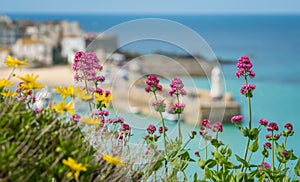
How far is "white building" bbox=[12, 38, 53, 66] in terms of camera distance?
28.6m

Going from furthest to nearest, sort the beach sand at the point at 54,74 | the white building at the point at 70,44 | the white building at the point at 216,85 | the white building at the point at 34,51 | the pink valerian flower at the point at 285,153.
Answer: the white building at the point at 70,44, the white building at the point at 34,51, the beach sand at the point at 54,74, the white building at the point at 216,85, the pink valerian flower at the point at 285,153

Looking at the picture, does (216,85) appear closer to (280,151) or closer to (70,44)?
(280,151)

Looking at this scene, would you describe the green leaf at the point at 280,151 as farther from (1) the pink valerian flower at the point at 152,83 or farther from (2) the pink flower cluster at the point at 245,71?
(1) the pink valerian flower at the point at 152,83

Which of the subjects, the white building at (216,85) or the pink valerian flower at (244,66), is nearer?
the pink valerian flower at (244,66)

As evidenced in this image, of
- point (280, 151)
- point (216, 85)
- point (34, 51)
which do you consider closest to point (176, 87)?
point (280, 151)

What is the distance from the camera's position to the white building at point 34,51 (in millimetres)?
28609

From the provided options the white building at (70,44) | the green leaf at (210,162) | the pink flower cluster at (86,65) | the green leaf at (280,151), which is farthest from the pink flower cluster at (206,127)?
the white building at (70,44)

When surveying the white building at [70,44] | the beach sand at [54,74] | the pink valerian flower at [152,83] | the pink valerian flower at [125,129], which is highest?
the white building at [70,44]

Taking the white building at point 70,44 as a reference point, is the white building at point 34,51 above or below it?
below

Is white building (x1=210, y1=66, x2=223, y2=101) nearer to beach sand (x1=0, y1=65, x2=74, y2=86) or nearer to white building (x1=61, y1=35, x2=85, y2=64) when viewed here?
beach sand (x1=0, y1=65, x2=74, y2=86)

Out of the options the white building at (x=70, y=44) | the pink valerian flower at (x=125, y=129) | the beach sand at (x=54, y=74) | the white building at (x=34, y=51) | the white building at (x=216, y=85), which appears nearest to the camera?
the pink valerian flower at (x=125, y=129)

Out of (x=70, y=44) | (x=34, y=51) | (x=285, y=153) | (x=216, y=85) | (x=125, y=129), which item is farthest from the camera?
(x=70, y=44)

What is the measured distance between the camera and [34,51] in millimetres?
28953

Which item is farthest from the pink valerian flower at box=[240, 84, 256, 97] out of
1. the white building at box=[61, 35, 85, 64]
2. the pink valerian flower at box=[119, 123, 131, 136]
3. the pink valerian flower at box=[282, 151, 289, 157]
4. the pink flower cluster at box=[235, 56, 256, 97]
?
the white building at box=[61, 35, 85, 64]
